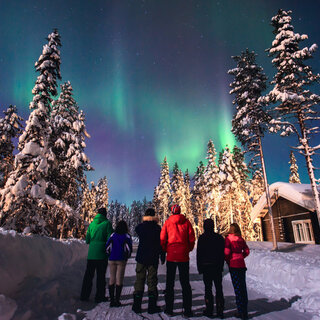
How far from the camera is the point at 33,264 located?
5430mm

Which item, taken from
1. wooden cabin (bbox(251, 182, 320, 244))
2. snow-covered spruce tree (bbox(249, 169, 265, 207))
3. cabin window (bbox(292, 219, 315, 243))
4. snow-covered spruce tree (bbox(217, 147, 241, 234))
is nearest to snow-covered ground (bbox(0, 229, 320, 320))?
wooden cabin (bbox(251, 182, 320, 244))

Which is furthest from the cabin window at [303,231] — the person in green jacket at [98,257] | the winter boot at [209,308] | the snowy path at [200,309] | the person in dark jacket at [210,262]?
the person in green jacket at [98,257]

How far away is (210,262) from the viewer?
15.6 ft

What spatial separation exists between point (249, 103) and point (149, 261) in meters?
18.5

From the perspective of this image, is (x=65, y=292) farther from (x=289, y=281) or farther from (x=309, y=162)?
(x=309, y=162)

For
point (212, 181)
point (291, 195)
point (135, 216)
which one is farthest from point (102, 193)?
point (291, 195)

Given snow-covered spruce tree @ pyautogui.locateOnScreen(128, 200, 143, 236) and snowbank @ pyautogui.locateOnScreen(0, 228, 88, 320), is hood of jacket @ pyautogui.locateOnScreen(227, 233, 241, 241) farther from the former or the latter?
snow-covered spruce tree @ pyautogui.locateOnScreen(128, 200, 143, 236)

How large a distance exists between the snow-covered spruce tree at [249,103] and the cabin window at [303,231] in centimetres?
703

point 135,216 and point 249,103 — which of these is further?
point 135,216

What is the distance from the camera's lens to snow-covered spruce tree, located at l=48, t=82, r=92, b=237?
17672mm

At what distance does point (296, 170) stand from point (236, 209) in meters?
27.6

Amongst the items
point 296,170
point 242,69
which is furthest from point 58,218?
point 296,170

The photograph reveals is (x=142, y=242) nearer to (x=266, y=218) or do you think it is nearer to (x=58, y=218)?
(x=58, y=218)

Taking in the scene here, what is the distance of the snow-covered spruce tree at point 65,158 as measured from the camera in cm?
1767
